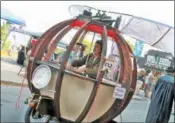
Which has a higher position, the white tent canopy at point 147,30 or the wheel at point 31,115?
the white tent canopy at point 147,30

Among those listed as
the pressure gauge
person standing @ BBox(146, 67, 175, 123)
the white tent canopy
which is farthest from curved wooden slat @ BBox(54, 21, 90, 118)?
person standing @ BBox(146, 67, 175, 123)

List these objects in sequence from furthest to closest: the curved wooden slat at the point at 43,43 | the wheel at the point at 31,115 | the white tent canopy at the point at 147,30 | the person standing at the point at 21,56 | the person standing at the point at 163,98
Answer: the person standing at the point at 21,56 < the person standing at the point at 163,98 < the white tent canopy at the point at 147,30 < the wheel at the point at 31,115 < the curved wooden slat at the point at 43,43

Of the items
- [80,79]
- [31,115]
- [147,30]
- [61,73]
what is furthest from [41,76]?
[147,30]

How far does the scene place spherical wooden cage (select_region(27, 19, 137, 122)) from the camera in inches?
235

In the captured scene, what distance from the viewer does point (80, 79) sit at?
6.01m

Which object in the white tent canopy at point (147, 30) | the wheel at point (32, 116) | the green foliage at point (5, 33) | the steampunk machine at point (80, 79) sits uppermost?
the green foliage at point (5, 33)

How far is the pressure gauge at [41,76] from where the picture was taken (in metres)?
5.95

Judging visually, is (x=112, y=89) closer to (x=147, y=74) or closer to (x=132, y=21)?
(x=132, y=21)

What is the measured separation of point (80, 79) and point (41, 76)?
541 millimetres

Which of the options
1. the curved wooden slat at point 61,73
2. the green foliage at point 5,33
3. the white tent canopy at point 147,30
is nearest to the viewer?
the curved wooden slat at point 61,73

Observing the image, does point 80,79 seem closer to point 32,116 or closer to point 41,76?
point 41,76

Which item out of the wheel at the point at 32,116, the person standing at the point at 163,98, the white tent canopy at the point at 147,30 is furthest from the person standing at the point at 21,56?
the wheel at the point at 32,116

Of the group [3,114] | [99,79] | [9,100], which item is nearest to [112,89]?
[99,79]

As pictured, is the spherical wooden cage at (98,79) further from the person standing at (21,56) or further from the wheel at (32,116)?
the person standing at (21,56)
